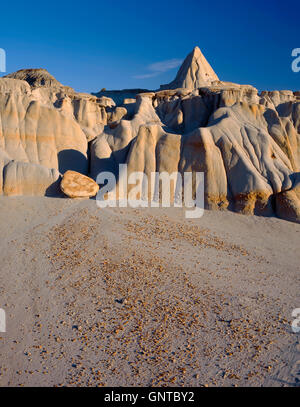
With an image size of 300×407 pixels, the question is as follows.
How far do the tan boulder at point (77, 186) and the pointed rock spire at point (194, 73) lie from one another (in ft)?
85.4

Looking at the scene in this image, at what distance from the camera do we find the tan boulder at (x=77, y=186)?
11047mm

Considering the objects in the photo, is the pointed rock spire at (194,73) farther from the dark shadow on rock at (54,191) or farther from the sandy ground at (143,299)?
the sandy ground at (143,299)

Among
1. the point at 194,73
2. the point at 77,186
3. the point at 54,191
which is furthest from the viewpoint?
the point at 194,73

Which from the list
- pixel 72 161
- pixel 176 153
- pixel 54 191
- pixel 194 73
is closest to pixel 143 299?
pixel 54 191

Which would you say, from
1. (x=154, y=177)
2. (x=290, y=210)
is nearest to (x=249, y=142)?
(x=290, y=210)

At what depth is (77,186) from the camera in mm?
11227

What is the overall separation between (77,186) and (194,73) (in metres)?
28.6

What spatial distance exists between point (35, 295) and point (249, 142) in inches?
386

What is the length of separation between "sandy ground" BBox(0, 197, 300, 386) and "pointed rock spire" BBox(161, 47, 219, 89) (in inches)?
1089

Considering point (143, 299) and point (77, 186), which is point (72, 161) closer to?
point (77, 186)

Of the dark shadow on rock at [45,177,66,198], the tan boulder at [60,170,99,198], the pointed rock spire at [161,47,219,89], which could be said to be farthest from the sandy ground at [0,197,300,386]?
the pointed rock spire at [161,47,219,89]

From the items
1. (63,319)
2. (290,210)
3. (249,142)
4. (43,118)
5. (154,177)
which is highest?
→ (43,118)

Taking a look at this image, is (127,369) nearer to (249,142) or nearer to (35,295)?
(35,295)

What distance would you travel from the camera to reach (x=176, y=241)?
29.5 ft
